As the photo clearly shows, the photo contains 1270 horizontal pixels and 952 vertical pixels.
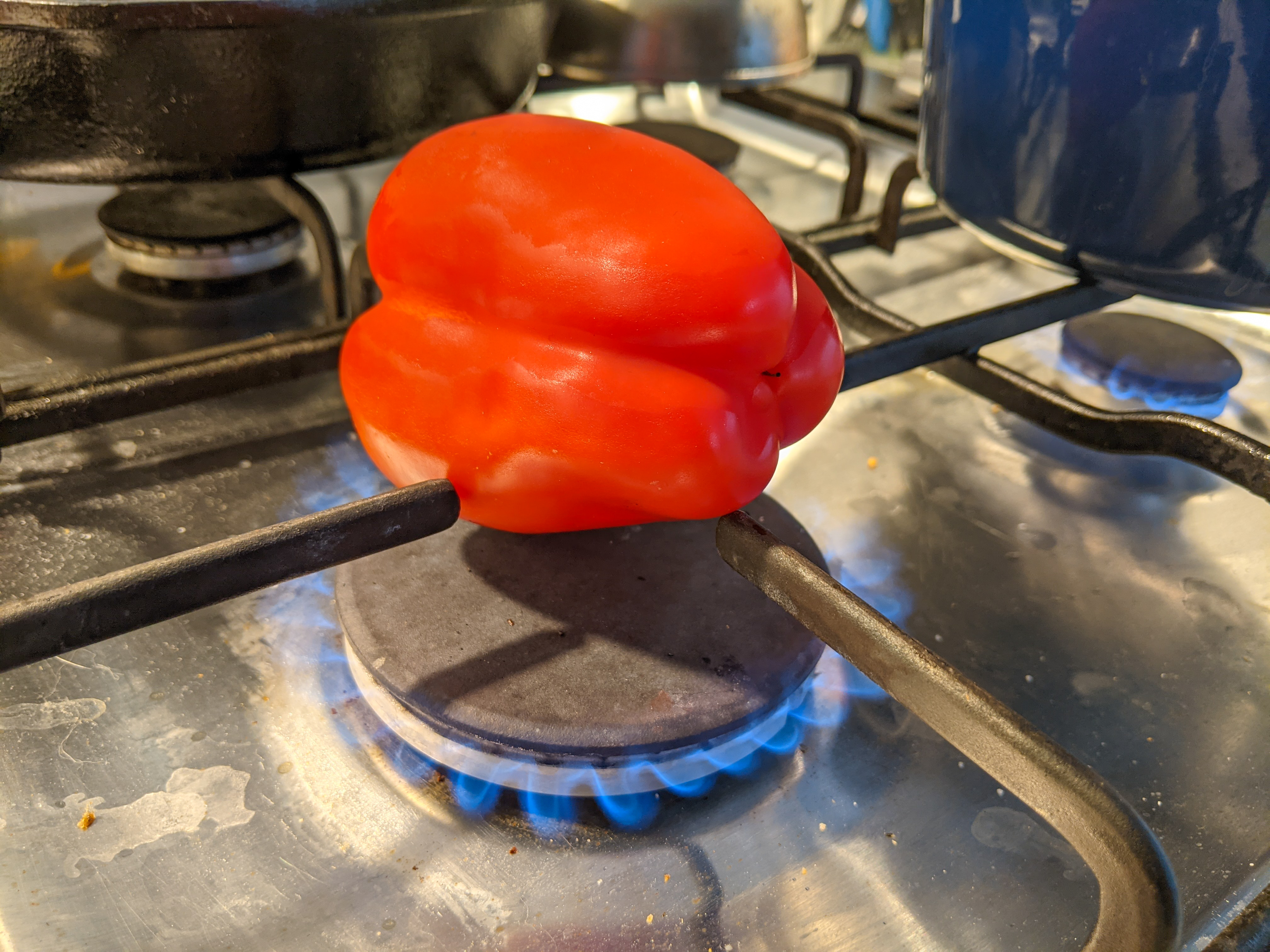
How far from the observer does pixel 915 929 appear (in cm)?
41

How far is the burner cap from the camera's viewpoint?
2.55 feet

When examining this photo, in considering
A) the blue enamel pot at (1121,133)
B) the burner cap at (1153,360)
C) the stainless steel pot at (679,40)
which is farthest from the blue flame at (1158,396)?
the stainless steel pot at (679,40)

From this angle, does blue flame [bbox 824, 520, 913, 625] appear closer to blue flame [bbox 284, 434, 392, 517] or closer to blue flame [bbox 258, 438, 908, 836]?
blue flame [bbox 258, 438, 908, 836]

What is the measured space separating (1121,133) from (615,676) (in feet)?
1.43

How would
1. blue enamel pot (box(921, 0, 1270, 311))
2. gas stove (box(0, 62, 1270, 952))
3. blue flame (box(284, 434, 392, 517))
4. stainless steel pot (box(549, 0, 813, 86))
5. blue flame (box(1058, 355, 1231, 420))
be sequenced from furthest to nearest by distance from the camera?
stainless steel pot (box(549, 0, 813, 86)) < blue flame (box(1058, 355, 1231, 420)) < blue flame (box(284, 434, 392, 517)) < blue enamel pot (box(921, 0, 1270, 311)) < gas stove (box(0, 62, 1270, 952))

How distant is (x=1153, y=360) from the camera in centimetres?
80

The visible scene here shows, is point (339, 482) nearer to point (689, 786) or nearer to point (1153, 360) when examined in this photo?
point (689, 786)

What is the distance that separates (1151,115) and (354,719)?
0.56 meters

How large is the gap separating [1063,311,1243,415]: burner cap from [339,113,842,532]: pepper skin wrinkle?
1.33ft

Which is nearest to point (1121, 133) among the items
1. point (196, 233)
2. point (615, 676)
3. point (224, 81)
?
point (615, 676)

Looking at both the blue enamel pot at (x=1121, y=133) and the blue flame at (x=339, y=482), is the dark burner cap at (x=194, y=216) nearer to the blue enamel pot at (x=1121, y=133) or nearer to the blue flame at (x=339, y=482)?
the blue flame at (x=339, y=482)

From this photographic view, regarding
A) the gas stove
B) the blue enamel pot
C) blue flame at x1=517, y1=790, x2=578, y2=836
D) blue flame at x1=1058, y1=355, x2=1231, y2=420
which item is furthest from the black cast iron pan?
blue flame at x1=1058, y1=355, x2=1231, y2=420

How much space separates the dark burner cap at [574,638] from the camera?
0.45 meters

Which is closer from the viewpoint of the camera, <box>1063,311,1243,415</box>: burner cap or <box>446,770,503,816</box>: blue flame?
<box>446,770,503,816</box>: blue flame
